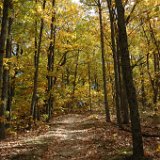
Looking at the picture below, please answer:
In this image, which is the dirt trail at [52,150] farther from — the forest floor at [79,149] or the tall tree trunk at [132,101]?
the tall tree trunk at [132,101]

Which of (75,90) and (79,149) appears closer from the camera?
(79,149)

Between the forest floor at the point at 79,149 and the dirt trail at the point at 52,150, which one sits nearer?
the forest floor at the point at 79,149

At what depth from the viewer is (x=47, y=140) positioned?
14.2 m

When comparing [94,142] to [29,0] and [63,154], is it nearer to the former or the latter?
[63,154]

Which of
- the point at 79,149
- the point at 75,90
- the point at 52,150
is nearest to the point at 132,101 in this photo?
the point at 79,149

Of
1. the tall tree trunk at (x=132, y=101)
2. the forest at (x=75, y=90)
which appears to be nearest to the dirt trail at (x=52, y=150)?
the forest at (x=75, y=90)

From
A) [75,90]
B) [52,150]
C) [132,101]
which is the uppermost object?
[75,90]

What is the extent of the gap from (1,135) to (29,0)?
7636 millimetres

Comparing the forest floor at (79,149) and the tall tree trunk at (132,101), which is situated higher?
the tall tree trunk at (132,101)

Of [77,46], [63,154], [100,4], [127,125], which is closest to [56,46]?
[77,46]

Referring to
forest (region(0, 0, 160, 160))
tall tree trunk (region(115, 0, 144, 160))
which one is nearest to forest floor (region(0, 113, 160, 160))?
forest (region(0, 0, 160, 160))

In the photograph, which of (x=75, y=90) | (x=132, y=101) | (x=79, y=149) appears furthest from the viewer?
(x=75, y=90)

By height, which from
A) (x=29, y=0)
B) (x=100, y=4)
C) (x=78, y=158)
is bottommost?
(x=78, y=158)

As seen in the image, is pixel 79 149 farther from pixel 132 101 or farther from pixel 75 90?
pixel 75 90
